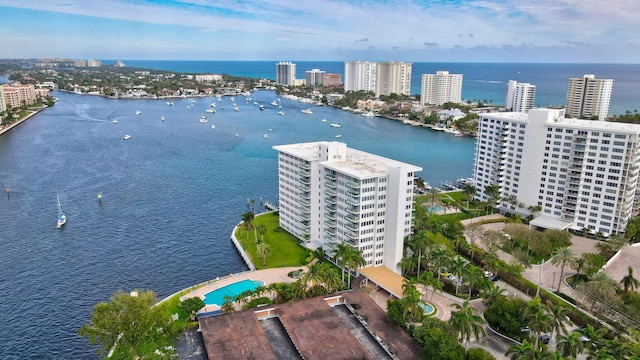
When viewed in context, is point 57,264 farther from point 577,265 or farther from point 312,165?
point 577,265

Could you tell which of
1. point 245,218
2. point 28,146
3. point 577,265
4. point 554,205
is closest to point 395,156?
point 554,205

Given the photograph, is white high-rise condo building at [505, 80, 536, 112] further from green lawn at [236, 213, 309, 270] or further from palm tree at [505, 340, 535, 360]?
palm tree at [505, 340, 535, 360]

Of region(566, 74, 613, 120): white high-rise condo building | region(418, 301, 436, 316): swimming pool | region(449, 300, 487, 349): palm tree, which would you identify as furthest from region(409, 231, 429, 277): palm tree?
region(566, 74, 613, 120): white high-rise condo building

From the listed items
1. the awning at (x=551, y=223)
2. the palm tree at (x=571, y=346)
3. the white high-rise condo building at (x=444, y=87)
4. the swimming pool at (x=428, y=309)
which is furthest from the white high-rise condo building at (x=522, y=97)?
the palm tree at (x=571, y=346)

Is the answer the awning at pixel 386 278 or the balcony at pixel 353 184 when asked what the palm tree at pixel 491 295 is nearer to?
the awning at pixel 386 278

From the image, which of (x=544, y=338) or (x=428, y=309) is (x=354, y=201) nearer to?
(x=428, y=309)
